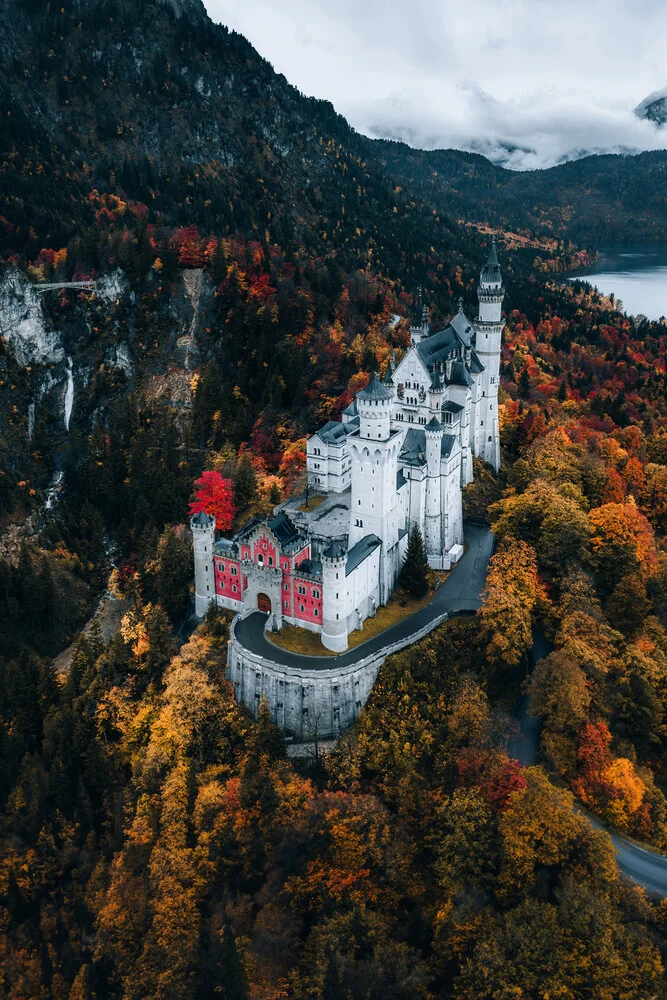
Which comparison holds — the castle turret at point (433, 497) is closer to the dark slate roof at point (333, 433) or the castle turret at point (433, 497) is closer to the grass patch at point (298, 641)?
the dark slate roof at point (333, 433)

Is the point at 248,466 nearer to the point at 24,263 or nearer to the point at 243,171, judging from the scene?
the point at 24,263

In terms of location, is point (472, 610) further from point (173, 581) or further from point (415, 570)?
point (173, 581)

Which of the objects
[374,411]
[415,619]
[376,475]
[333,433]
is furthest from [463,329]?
[415,619]

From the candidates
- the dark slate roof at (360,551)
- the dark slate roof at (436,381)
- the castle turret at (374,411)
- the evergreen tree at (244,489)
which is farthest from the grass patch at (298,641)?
the dark slate roof at (436,381)

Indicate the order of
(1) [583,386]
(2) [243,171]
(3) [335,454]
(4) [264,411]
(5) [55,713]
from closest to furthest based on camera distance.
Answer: (5) [55,713] < (3) [335,454] < (4) [264,411] < (1) [583,386] < (2) [243,171]

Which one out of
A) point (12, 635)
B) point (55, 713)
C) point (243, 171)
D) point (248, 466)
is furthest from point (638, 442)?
point (243, 171)

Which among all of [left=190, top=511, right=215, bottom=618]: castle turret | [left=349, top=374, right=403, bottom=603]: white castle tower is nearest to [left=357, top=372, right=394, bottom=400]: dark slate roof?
[left=349, top=374, right=403, bottom=603]: white castle tower
